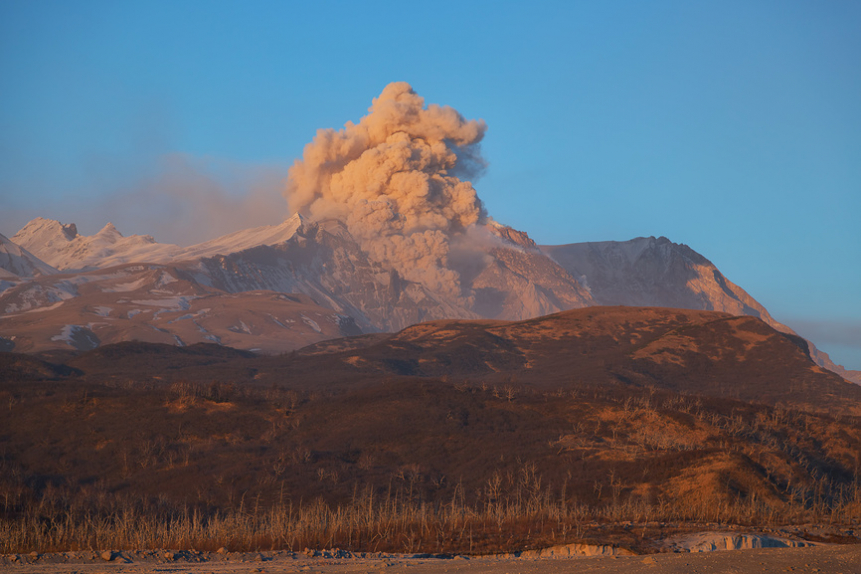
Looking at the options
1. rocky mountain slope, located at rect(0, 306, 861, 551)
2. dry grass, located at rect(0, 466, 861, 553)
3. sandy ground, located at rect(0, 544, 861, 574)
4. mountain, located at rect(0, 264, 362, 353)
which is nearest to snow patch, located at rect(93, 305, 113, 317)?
mountain, located at rect(0, 264, 362, 353)

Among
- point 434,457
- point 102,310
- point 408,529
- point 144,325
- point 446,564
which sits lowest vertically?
point 408,529

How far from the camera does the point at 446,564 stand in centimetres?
1537

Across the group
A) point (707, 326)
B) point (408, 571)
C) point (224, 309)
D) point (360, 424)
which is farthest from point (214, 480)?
point (224, 309)

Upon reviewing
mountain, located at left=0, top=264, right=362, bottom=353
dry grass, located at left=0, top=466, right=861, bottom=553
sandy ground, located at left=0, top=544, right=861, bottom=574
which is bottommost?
dry grass, located at left=0, top=466, right=861, bottom=553

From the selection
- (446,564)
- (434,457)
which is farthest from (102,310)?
(446,564)

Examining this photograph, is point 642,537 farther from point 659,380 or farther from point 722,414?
point 659,380

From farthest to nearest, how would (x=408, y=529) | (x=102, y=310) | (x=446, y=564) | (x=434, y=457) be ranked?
1. (x=102, y=310)
2. (x=434, y=457)
3. (x=408, y=529)
4. (x=446, y=564)

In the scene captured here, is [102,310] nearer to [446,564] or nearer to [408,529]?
[408,529]

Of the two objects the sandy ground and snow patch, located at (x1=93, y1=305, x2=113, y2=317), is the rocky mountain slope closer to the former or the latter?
the sandy ground

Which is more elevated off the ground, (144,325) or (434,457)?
(144,325)

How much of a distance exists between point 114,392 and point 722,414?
45816 mm

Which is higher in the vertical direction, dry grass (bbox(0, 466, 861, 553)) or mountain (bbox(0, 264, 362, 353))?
mountain (bbox(0, 264, 362, 353))

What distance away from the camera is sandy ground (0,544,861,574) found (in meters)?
12.7

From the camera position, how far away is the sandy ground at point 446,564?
12742 millimetres
